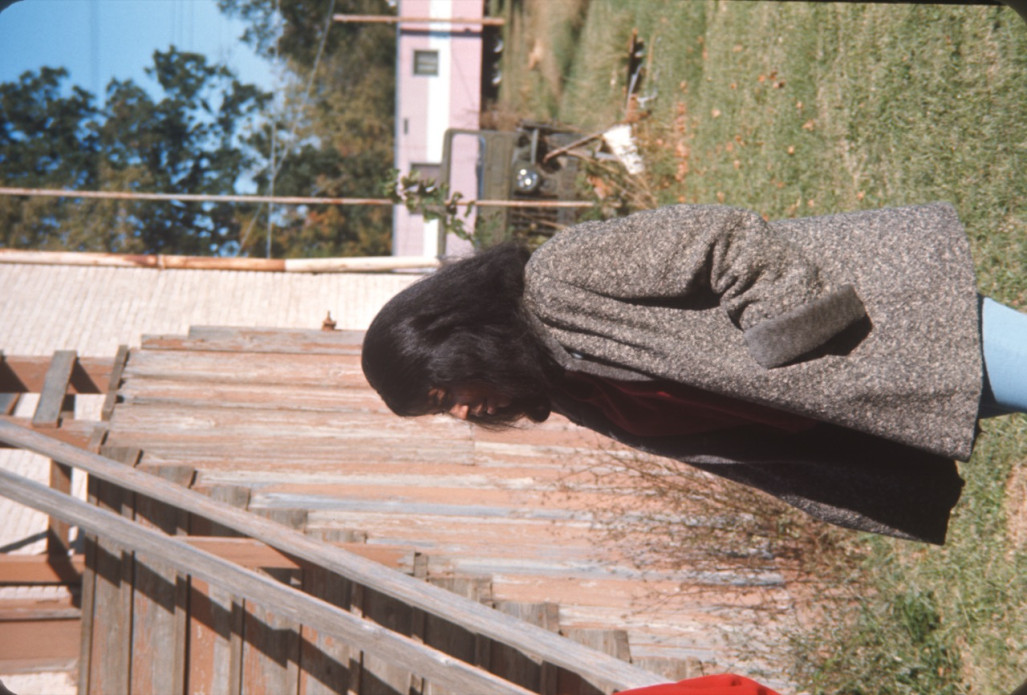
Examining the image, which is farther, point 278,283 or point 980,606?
point 278,283

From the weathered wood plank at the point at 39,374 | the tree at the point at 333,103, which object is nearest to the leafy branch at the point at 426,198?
the weathered wood plank at the point at 39,374

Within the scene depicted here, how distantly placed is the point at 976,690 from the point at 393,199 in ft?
24.1

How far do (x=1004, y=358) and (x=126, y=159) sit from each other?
77.4 feet

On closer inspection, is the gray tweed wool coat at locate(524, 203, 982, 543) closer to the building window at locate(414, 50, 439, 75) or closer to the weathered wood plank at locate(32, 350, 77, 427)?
the weathered wood plank at locate(32, 350, 77, 427)

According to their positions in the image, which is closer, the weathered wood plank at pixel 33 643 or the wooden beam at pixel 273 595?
the wooden beam at pixel 273 595

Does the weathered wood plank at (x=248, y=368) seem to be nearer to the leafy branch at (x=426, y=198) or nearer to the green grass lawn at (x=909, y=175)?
the green grass lawn at (x=909, y=175)

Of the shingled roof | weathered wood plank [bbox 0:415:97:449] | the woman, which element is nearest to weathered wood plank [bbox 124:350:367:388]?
the shingled roof

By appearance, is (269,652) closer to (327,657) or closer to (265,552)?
(327,657)

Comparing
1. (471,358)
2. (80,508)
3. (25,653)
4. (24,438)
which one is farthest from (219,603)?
(471,358)

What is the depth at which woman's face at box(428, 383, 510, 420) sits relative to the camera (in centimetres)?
229

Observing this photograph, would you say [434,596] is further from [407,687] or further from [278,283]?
[278,283]

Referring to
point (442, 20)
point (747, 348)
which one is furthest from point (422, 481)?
point (442, 20)

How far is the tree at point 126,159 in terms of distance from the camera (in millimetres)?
20656

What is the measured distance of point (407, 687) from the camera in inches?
161
